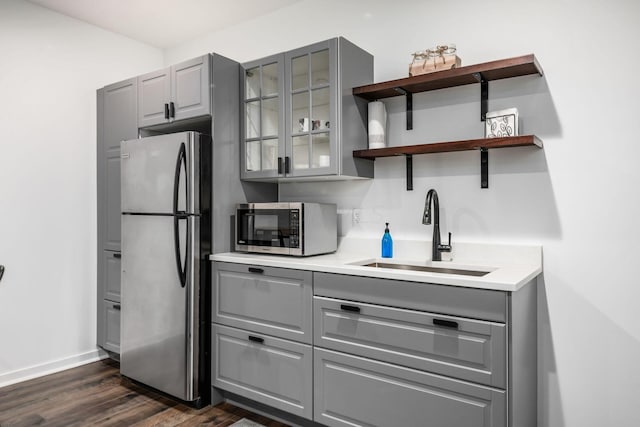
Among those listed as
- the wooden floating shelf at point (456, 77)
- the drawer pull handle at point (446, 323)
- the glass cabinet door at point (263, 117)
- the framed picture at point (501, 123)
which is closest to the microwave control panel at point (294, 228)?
the glass cabinet door at point (263, 117)

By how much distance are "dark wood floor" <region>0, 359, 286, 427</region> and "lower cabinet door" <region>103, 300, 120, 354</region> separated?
0.95 ft

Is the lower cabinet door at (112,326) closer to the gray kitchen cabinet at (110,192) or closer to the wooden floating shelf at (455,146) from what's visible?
the gray kitchen cabinet at (110,192)

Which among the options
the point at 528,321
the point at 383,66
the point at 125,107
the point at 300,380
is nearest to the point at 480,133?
the point at 383,66

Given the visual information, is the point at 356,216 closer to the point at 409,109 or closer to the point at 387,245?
the point at 387,245

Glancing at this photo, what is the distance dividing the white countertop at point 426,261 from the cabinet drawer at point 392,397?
0.41 m

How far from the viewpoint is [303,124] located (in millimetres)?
2625

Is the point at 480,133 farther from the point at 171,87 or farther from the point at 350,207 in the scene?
the point at 171,87

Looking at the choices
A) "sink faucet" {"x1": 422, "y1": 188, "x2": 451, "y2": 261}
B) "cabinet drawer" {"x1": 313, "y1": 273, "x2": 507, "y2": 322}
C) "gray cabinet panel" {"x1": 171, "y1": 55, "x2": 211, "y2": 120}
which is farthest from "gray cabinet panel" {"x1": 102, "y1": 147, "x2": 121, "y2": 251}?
"sink faucet" {"x1": 422, "y1": 188, "x2": 451, "y2": 261}

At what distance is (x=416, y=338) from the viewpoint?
1.89 metres

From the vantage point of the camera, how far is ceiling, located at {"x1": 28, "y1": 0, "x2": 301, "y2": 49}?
3092mm

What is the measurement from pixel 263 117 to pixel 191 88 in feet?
1.64

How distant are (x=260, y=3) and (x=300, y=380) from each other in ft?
8.24

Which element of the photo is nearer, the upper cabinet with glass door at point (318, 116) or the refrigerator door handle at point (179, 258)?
the upper cabinet with glass door at point (318, 116)

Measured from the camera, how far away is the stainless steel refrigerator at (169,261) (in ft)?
8.54
